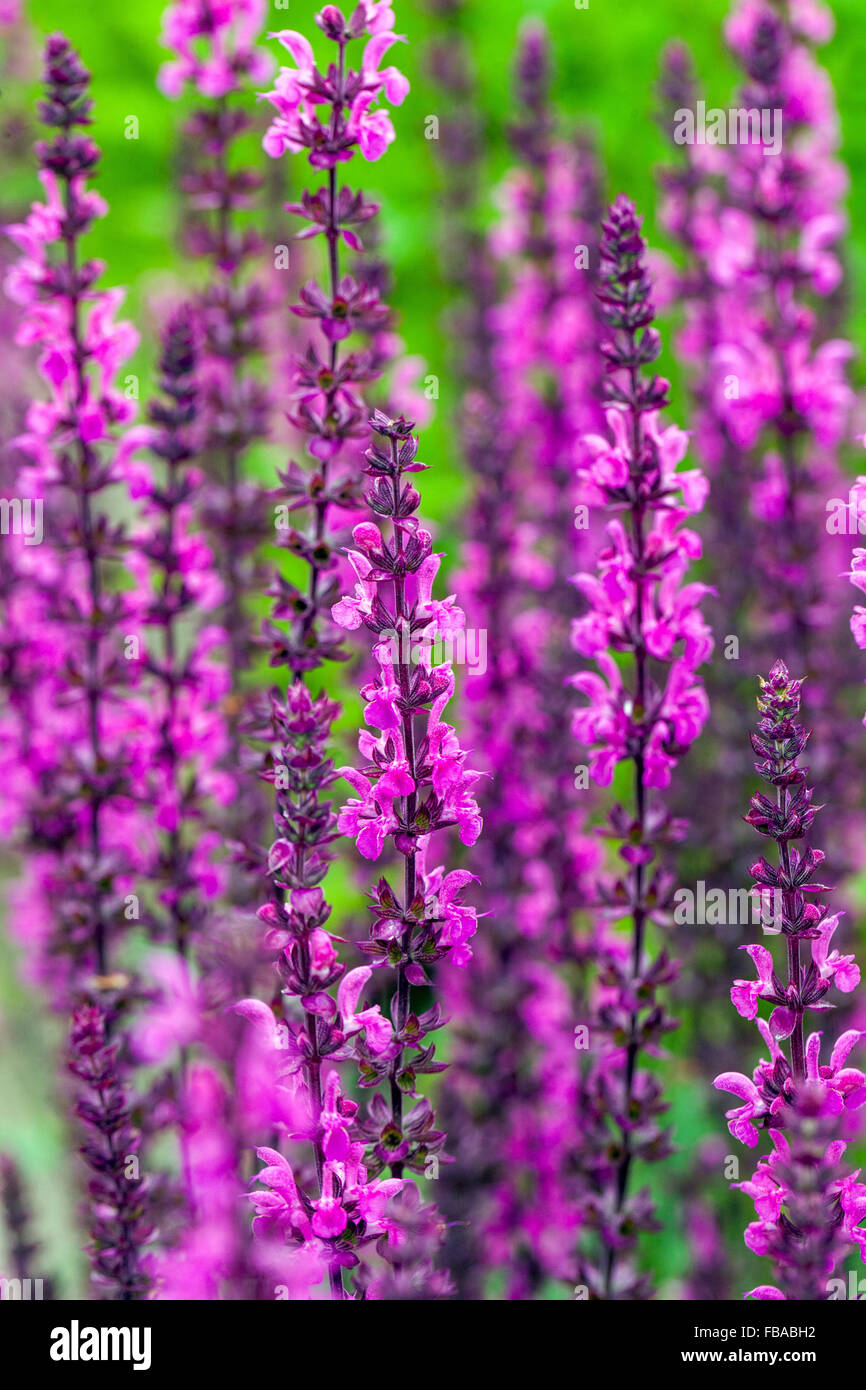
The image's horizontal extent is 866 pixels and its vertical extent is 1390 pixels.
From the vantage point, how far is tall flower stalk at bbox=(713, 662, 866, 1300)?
1495 mm

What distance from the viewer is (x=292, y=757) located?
149 cm

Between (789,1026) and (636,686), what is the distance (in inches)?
21.8

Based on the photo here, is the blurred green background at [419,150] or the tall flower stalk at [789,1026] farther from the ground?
the blurred green background at [419,150]

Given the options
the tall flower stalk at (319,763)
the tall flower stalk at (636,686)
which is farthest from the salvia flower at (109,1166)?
the tall flower stalk at (636,686)

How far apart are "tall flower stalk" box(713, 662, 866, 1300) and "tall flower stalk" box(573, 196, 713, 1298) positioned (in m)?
0.37

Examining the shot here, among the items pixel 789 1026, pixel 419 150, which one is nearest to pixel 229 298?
pixel 789 1026

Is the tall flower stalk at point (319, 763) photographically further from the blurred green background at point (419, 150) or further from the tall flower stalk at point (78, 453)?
the blurred green background at point (419, 150)

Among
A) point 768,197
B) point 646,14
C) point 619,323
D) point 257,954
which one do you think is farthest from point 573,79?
point 257,954

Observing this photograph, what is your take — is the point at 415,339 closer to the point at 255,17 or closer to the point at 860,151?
the point at 860,151

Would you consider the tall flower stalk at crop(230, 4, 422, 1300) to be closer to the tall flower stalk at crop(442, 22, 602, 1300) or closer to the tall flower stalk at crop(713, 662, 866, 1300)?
the tall flower stalk at crop(713, 662, 866, 1300)

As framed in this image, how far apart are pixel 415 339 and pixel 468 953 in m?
4.82

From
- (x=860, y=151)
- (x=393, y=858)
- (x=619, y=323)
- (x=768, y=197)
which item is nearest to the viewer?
(x=619, y=323)

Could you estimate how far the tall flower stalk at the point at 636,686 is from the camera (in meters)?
1.89

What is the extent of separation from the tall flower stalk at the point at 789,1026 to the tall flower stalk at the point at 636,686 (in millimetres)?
372
